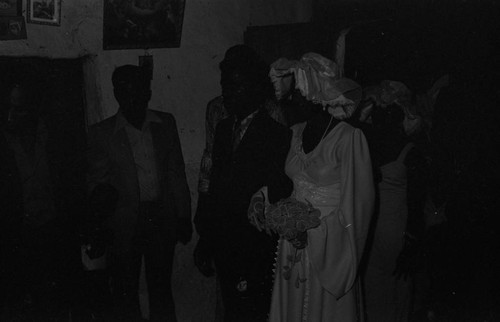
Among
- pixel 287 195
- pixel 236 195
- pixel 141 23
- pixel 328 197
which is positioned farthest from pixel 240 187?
pixel 141 23

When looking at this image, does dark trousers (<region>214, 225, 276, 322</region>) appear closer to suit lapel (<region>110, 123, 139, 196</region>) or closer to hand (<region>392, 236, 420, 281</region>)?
suit lapel (<region>110, 123, 139, 196</region>)

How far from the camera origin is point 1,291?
3.26m

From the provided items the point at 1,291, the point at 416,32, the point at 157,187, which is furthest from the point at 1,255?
the point at 416,32

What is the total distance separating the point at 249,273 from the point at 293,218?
2.46ft

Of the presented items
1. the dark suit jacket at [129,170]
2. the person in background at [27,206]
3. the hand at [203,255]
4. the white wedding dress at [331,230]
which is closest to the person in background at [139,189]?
the dark suit jacket at [129,170]

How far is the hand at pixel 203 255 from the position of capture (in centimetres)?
343

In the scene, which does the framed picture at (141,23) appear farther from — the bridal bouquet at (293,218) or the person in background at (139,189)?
the bridal bouquet at (293,218)

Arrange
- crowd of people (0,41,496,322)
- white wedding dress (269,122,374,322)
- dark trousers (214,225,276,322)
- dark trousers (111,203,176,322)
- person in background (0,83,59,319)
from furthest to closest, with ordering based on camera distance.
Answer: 1. dark trousers (111,203,176,322)
2. dark trousers (214,225,276,322)
3. person in background (0,83,59,319)
4. crowd of people (0,41,496,322)
5. white wedding dress (269,122,374,322)

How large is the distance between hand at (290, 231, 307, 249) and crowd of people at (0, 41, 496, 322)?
2 centimetres

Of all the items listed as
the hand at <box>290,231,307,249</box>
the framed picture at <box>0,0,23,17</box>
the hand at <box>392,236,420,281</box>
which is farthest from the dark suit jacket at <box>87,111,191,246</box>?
the hand at <box>392,236,420,281</box>

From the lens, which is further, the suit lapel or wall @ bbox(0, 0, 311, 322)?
the suit lapel

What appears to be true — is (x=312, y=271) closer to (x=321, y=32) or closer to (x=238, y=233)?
(x=238, y=233)

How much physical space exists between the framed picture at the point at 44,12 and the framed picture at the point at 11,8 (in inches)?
1.7

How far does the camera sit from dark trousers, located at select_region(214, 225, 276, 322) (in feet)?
10.8
